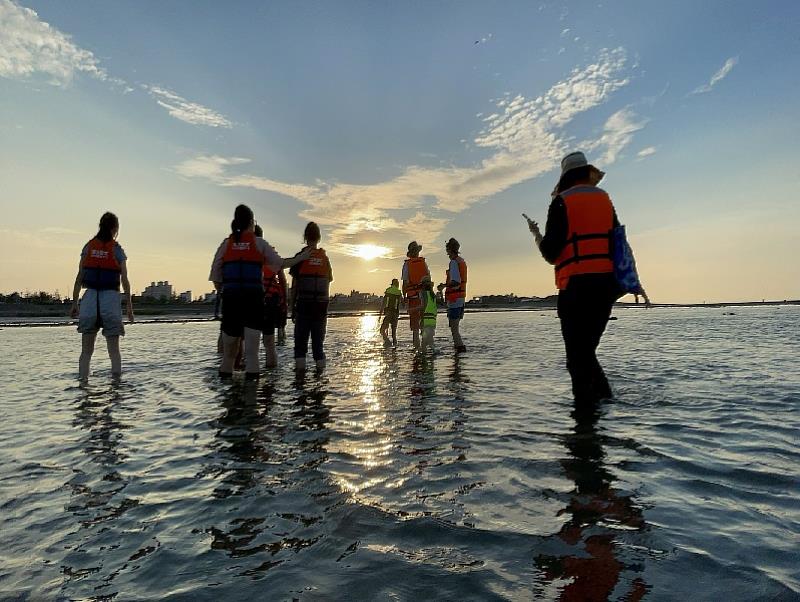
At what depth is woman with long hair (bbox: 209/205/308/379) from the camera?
8.11 m

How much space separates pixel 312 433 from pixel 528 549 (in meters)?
2.79

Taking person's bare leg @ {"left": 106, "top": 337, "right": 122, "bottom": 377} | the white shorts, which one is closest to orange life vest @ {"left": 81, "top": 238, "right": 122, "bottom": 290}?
the white shorts

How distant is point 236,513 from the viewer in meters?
2.83

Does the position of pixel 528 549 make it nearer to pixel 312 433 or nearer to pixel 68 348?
pixel 312 433

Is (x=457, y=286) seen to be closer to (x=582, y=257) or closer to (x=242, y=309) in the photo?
(x=242, y=309)

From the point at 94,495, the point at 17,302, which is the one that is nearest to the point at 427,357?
the point at 94,495

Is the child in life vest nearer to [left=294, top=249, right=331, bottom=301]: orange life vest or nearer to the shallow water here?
[left=294, top=249, right=331, bottom=301]: orange life vest

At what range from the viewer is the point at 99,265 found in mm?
8609

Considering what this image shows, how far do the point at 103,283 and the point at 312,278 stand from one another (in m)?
3.83

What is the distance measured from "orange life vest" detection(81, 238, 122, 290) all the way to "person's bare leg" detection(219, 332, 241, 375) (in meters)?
2.40

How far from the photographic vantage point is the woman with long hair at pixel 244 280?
811cm

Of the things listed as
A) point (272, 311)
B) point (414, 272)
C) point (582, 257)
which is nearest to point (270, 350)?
point (272, 311)

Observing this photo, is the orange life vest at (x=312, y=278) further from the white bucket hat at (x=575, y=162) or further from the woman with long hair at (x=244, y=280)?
the white bucket hat at (x=575, y=162)

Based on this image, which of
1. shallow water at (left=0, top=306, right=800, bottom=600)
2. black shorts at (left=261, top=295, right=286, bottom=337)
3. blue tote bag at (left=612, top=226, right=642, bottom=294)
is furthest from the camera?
black shorts at (left=261, top=295, right=286, bottom=337)
